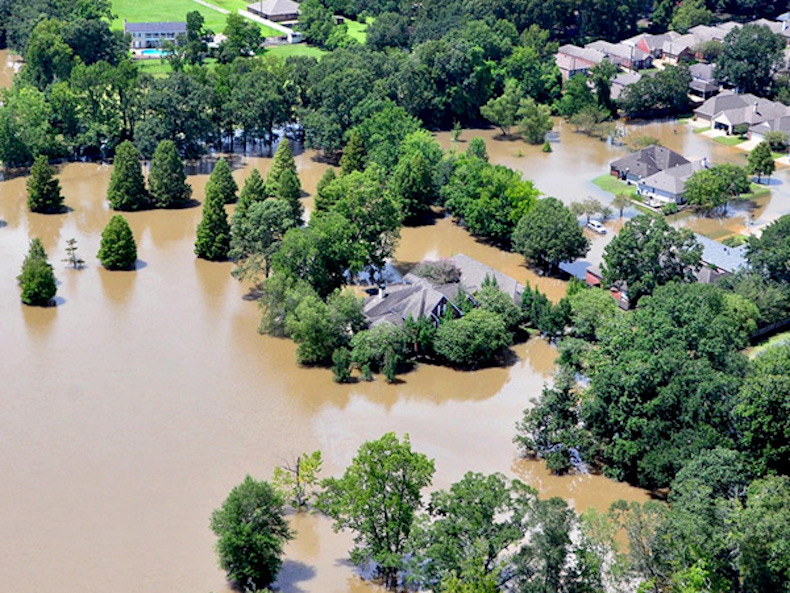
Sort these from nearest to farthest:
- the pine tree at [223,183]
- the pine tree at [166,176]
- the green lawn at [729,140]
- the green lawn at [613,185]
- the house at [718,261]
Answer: the house at [718,261] → the pine tree at [223,183] → the pine tree at [166,176] → the green lawn at [613,185] → the green lawn at [729,140]

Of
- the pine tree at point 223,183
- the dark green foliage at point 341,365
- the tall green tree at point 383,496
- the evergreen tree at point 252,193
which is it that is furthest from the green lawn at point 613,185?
the tall green tree at point 383,496

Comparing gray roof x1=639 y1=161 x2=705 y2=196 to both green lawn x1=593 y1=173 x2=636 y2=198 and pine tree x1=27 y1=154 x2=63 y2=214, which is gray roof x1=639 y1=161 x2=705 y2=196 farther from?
pine tree x1=27 y1=154 x2=63 y2=214

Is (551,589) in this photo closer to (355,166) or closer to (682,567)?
(682,567)

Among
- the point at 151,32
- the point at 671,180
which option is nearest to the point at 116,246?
the point at 671,180

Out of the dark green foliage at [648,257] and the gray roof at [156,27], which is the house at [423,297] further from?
the gray roof at [156,27]

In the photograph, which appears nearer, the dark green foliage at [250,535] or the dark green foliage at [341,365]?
the dark green foliage at [250,535]

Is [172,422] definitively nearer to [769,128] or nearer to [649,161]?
[649,161]

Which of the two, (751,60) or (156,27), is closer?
(751,60)
